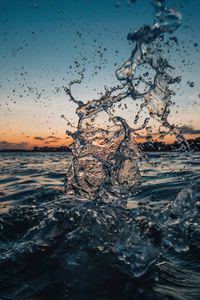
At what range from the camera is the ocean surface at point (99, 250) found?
2734 mm

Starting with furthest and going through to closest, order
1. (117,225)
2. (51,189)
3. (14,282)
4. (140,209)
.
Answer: (51,189), (140,209), (117,225), (14,282)

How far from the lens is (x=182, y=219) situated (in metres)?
4.29

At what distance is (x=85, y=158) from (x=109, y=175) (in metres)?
0.70

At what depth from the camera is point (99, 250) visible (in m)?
3.53

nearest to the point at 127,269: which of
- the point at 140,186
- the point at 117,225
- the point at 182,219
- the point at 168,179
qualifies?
the point at 117,225

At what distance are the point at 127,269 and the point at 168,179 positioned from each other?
5323mm

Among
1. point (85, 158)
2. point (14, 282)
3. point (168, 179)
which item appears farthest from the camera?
point (168, 179)

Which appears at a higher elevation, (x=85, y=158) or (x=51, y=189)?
(x=85, y=158)

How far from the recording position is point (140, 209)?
5.23m

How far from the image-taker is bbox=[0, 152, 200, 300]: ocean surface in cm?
273

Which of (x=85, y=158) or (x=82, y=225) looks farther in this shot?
(x=85, y=158)

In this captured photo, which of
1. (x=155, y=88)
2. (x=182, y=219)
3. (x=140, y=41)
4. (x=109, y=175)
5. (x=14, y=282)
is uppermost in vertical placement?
(x=140, y=41)

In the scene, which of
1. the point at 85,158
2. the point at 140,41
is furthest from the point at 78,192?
the point at 140,41

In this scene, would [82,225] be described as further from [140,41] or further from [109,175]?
[140,41]
